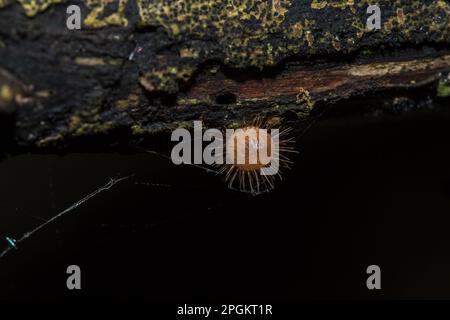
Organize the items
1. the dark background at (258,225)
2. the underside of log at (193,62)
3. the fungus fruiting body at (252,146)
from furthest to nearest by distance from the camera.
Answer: the dark background at (258,225), the fungus fruiting body at (252,146), the underside of log at (193,62)

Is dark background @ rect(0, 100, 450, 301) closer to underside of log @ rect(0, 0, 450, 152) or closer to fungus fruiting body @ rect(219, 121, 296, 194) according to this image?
fungus fruiting body @ rect(219, 121, 296, 194)

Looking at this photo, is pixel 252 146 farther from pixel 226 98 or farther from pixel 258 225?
pixel 258 225

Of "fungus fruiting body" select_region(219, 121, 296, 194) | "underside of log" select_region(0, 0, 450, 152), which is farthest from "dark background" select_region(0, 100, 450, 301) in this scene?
"underside of log" select_region(0, 0, 450, 152)

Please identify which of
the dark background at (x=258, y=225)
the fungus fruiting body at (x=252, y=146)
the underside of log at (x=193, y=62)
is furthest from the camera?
the dark background at (x=258, y=225)

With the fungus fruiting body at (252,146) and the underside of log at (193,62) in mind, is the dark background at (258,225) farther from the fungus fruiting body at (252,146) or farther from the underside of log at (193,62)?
the underside of log at (193,62)

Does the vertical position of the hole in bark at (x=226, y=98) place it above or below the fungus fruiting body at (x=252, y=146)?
above

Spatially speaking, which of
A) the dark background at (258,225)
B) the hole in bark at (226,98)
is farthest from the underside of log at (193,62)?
the dark background at (258,225)
